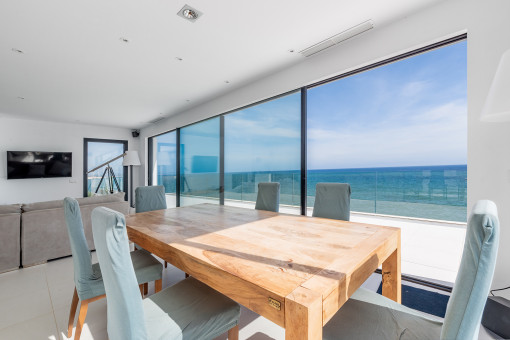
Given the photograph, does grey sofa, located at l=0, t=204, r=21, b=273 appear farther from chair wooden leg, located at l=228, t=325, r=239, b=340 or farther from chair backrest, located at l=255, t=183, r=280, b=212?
chair wooden leg, located at l=228, t=325, r=239, b=340

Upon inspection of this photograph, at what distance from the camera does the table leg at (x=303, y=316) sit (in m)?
0.75

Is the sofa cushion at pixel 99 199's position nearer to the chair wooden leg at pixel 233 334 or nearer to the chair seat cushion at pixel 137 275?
the chair seat cushion at pixel 137 275

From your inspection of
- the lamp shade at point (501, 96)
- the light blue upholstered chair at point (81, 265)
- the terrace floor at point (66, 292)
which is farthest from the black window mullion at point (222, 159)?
the lamp shade at point (501, 96)

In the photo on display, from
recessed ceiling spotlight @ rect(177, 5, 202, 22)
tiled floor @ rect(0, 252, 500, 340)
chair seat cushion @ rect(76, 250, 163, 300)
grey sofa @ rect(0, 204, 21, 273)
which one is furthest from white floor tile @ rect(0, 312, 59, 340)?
recessed ceiling spotlight @ rect(177, 5, 202, 22)

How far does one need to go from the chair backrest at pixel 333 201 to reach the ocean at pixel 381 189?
1070mm

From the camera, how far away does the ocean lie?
3.67 meters

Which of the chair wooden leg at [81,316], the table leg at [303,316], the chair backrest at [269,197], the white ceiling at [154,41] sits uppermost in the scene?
the white ceiling at [154,41]

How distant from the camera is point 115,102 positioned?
4957 millimetres

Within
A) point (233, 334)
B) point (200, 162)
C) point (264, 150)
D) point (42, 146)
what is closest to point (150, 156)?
point (42, 146)

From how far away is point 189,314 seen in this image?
116cm

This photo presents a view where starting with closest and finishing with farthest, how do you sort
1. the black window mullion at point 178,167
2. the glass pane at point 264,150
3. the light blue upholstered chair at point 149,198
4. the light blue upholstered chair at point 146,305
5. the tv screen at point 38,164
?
the light blue upholstered chair at point 146,305, the light blue upholstered chair at point 149,198, the glass pane at point 264,150, the tv screen at point 38,164, the black window mullion at point 178,167

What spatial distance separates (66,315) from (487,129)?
3825 millimetres

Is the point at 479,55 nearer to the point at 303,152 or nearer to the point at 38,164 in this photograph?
the point at 303,152

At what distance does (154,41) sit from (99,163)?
6.19 m
